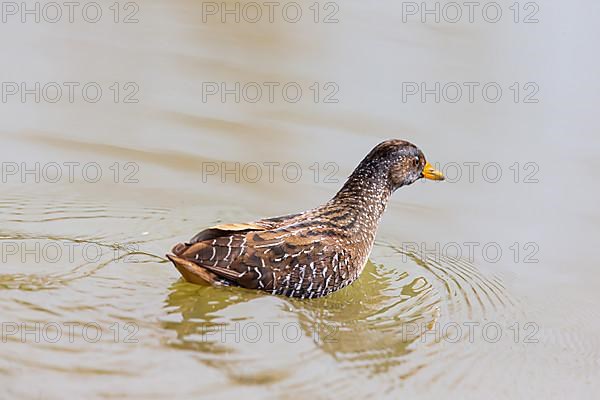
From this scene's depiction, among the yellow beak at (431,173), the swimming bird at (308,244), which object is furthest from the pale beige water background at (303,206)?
the yellow beak at (431,173)

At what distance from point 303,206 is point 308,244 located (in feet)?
5.37

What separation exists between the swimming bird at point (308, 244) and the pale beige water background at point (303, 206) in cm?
17

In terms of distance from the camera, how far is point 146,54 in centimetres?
1277

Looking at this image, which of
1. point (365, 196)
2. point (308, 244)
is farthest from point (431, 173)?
point (308, 244)

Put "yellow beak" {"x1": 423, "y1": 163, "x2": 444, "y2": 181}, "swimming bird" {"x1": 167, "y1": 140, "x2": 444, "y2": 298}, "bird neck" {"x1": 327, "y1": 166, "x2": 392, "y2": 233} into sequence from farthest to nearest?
"yellow beak" {"x1": 423, "y1": 163, "x2": 444, "y2": 181} → "bird neck" {"x1": 327, "y1": 166, "x2": 392, "y2": 233} → "swimming bird" {"x1": 167, "y1": 140, "x2": 444, "y2": 298}

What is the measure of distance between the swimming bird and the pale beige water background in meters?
0.17

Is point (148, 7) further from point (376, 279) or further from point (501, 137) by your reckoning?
point (376, 279)

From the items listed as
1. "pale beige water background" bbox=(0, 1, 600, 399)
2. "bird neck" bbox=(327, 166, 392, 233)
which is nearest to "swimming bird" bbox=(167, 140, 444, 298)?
"bird neck" bbox=(327, 166, 392, 233)

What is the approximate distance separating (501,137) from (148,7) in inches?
199

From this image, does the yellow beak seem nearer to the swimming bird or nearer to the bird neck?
the swimming bird

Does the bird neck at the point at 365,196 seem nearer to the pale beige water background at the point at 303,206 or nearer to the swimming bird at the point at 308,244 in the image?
the swimming bird at the point at 308,244

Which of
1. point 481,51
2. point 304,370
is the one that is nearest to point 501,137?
point 481,51

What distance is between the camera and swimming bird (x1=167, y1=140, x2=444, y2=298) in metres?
8.49

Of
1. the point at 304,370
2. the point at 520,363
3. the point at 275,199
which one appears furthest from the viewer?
the point at 275,199
